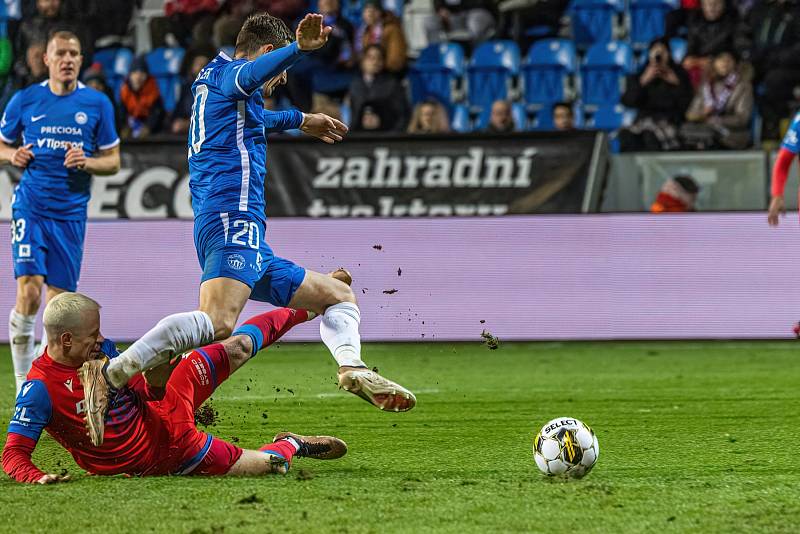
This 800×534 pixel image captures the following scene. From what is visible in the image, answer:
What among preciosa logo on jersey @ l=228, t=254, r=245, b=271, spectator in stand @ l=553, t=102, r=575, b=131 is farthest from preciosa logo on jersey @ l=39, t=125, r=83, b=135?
spectator in stand @ l=553, t=102, r=575, b=131

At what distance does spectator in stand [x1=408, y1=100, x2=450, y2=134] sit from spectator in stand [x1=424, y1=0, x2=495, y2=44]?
2.36 m

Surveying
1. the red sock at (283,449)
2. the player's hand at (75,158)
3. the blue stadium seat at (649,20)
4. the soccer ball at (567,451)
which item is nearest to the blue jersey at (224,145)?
the red sock at (283,449)

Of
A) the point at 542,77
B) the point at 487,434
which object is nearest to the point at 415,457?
the point at 487,434

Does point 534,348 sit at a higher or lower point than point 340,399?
lower

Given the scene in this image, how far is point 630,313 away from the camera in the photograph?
11188 mm

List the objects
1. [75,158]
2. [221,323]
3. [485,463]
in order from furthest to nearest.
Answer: [75,158] < [485,463] < [221,323]

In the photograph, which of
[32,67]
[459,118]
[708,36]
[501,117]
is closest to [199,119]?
[501,117]

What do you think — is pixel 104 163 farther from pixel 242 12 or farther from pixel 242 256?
pixel 242 12

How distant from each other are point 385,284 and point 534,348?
1441 millimetres

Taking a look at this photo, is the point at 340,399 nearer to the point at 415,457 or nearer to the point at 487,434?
the point at 487,434

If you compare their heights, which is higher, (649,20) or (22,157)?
(22,157)

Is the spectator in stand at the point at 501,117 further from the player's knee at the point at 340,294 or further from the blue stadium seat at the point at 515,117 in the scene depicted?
the player's knee at the point at 340,294

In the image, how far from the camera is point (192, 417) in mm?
4805

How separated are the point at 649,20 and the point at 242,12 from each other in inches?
193
